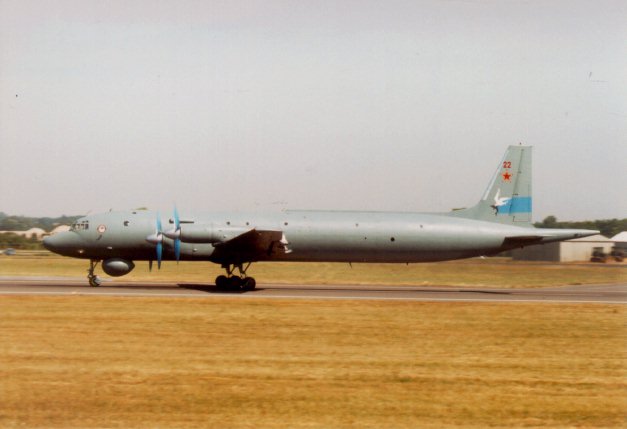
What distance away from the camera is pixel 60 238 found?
100 ft

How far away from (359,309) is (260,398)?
12.7m

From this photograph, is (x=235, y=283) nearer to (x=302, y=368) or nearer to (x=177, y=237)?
(x=177, y=237)

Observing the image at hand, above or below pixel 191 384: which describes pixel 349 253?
above

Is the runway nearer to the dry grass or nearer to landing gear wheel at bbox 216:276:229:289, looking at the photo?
landing gear wheel at bbox 216:276:229:289

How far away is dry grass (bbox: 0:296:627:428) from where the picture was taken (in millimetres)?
10039

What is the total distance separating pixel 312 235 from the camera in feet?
104

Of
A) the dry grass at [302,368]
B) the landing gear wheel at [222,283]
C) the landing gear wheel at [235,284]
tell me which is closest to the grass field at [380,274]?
the landing gear wheel at [222,283]

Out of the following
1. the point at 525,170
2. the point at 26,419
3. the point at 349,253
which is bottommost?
the point at 26,419

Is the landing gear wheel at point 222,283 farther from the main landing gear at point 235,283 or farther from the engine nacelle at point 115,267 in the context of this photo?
the engine nacelle at point 115,267

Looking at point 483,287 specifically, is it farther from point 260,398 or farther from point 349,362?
point 260,398

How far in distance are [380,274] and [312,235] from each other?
41.5 ft

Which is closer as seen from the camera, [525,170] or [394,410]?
[394,410]

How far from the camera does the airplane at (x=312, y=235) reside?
98.8ft

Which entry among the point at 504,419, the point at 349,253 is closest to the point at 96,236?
the point at 349,253
